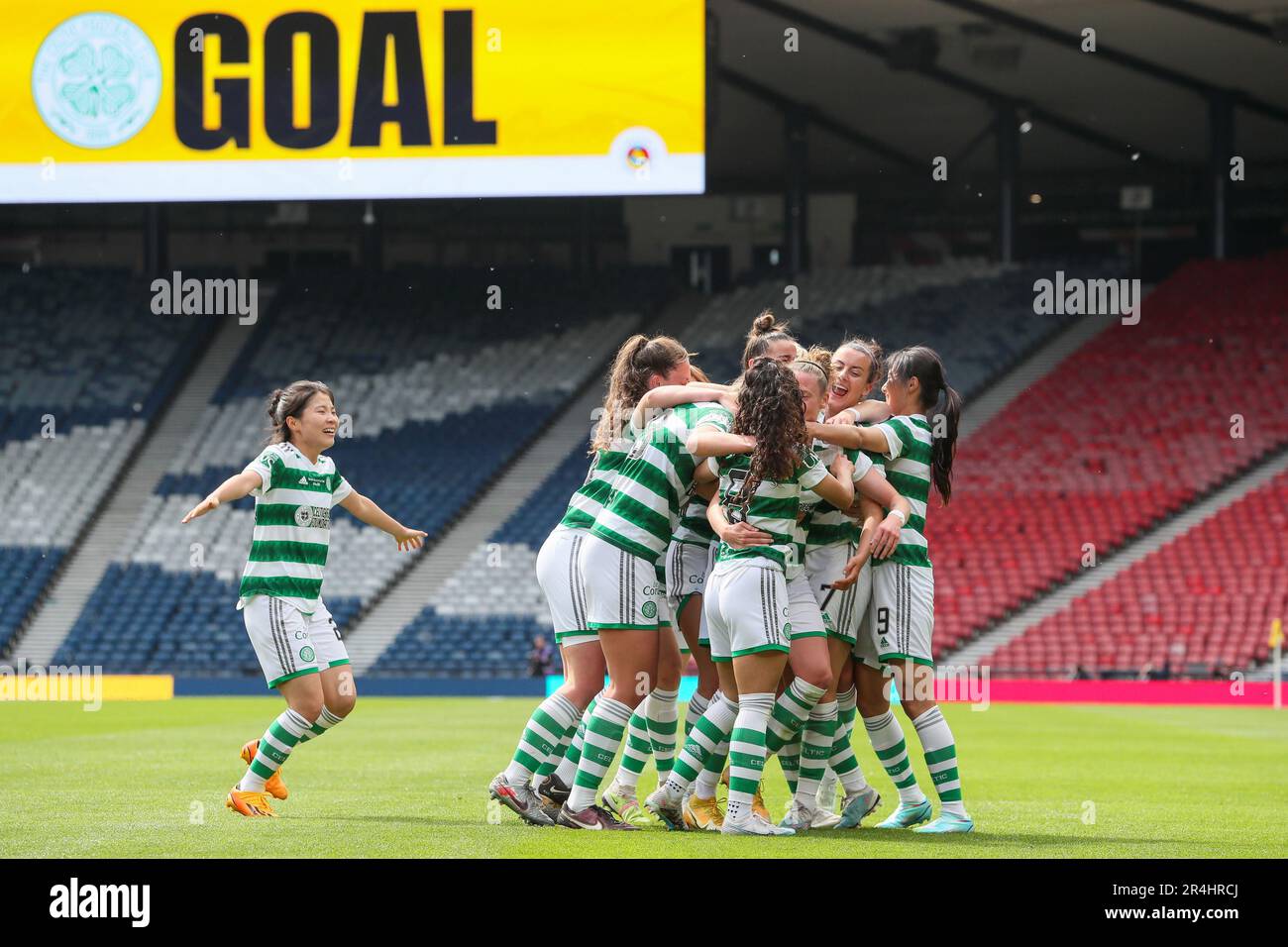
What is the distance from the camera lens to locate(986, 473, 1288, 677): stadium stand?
931 inches

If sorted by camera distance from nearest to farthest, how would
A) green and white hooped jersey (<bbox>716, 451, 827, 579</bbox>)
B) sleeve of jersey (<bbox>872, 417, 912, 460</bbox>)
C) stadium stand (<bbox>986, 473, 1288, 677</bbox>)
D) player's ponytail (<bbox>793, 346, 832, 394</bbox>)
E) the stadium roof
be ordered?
green and white hooped jersey (<bbox>716, 451, 827, 579</bbox>), player's ponytail (<bbox>793, 346, 832, 394</bbox>), sleeve of jersey (<bbox>872, 417, 912, 460</bbox>), stadium stand (<bbox>986, 473, 1288, 677</bbox>), the stadium roof

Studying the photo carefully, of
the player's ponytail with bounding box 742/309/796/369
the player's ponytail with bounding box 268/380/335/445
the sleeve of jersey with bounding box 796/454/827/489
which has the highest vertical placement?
the player's ponytail with bounding box 742/309/796/369

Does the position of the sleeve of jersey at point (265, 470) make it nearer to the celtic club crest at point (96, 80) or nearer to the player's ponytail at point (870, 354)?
the player's ponytail at point (870, 354)

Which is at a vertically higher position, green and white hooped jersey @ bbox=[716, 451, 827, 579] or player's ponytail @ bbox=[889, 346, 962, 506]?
player's ponytail @ bbox=[889, 346, 962, 506]

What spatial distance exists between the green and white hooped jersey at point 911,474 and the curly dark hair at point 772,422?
74 centimetres

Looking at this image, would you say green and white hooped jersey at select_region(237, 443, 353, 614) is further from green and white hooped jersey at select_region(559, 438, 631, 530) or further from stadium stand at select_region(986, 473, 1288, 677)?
stadium stand at select_region(986, 473, 1288, 677)

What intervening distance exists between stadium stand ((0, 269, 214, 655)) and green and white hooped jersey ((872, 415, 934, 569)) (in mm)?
22166

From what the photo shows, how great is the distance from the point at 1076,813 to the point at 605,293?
25980 millimetres

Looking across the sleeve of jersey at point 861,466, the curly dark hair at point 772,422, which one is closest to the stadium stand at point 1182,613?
the sleeve of jersey at point 861,466

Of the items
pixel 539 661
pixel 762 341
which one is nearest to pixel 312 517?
pixel 762 341

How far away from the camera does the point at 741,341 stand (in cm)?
3209

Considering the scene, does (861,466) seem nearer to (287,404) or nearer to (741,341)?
(287,404)

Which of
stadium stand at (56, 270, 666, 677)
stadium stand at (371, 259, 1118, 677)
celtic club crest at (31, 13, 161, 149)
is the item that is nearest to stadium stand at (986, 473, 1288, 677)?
stadium stand at (371, 259, 1118, 677)

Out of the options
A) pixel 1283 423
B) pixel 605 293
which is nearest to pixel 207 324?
pixel 605 293
